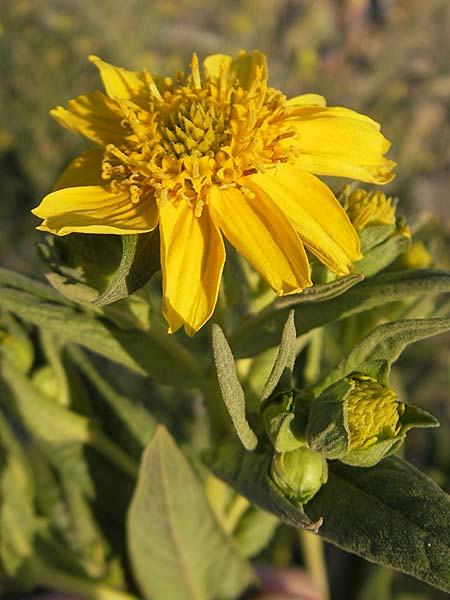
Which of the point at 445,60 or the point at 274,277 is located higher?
the point at 274,277

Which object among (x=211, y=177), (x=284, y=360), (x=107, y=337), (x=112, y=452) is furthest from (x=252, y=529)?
(x=211, y=177)

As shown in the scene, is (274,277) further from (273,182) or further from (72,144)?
(72,144)

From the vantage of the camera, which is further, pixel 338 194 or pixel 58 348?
pixel 58 348

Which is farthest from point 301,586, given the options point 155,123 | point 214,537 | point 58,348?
point 155,123

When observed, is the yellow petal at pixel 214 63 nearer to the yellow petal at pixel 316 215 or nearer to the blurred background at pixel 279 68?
the yellow petal at pixel 316 215

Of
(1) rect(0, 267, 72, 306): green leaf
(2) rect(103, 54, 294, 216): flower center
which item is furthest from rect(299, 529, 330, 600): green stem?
(2) rect(103, 54, 294, 216): flower center

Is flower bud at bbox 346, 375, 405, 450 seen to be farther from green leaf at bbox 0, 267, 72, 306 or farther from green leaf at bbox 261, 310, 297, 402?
green leaf at bbox 0, 267, 72, 306

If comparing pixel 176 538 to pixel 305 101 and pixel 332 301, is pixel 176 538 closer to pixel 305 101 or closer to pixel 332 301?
pixel 332 301
